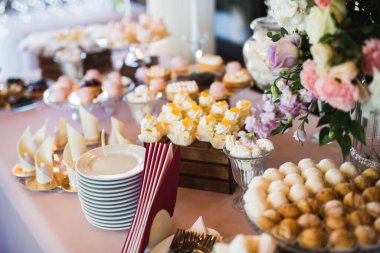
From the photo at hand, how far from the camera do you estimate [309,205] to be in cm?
93

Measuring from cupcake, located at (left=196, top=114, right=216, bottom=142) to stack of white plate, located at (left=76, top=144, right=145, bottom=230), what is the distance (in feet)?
0.65

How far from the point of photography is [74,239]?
122cm

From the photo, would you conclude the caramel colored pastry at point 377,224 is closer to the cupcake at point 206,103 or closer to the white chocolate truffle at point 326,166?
the white chocolate truffle at point 326,166

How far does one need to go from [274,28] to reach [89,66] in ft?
3.67

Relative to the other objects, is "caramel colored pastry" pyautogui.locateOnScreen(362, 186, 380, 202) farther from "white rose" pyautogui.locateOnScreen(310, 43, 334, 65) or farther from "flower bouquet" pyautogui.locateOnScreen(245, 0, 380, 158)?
"white rose" pyautogui.locateOnScreen(310, 43, 334, 65)

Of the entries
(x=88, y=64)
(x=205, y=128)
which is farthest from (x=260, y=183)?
(x=88, y=64)

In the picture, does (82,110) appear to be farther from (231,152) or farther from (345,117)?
(345,117)

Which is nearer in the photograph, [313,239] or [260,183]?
[313,239]

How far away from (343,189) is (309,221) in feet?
0.48

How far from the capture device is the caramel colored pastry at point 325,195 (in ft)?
3.13

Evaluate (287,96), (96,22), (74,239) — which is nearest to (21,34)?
(96,22)

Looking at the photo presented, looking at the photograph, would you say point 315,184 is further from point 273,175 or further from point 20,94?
point 20,94

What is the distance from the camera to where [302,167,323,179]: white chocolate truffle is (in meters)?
1.04

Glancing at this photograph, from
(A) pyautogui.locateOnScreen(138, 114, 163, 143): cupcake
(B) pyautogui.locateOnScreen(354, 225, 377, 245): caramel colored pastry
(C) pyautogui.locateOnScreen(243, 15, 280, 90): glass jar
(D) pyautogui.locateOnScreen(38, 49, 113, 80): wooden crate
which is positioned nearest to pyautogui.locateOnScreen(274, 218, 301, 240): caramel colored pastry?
(B) pyautogui.locateOnScreen(354, 225, 377, 245): caramel colored pastry
